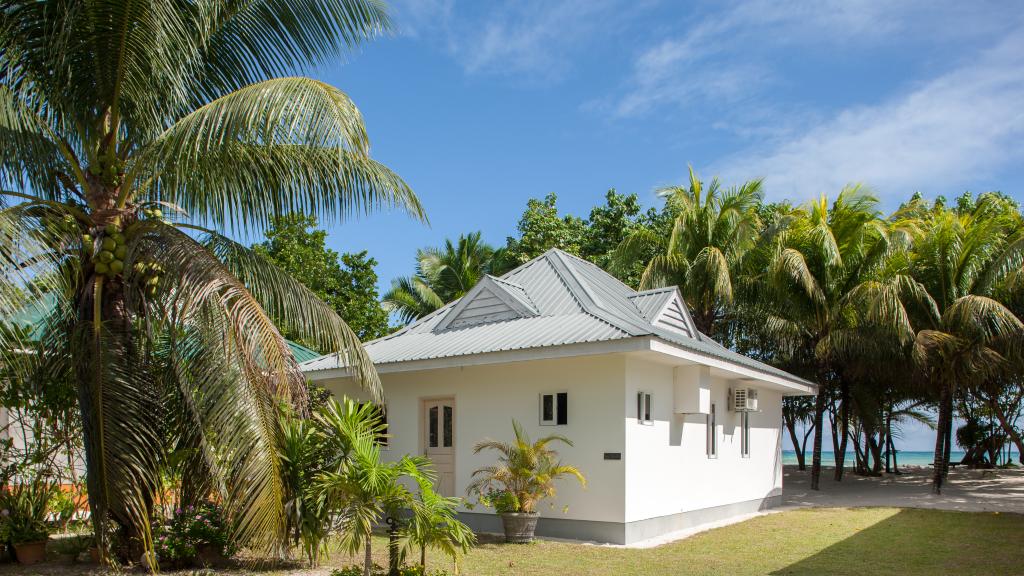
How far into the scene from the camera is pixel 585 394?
1291 centimetres

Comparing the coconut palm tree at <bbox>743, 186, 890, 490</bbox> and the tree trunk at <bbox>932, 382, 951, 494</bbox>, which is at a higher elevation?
the coconut palm tree at <bbox>743, 186, 890, 490</bbox>

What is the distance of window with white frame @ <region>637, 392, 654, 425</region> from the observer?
42.4ft

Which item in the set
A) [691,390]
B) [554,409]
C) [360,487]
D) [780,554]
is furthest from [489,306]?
[360,487]

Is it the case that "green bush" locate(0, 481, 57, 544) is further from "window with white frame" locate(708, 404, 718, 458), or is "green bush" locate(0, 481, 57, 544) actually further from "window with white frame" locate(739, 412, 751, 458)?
"window with white frame" locate(739, 412, 751, 458)

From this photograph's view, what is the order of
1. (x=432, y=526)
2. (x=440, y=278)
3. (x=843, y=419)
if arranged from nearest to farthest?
(x=432, y=526)
(x=843, y=419)
(x=440, y=278)

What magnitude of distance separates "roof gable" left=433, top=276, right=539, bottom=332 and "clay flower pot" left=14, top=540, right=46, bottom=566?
7.83m

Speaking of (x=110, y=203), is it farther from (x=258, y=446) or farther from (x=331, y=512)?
(x=331, y=512)

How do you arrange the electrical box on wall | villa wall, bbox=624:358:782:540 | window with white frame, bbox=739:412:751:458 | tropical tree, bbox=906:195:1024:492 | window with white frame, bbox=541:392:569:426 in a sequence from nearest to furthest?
villa wall, bbox=624:358:782:540
window with white frame, bbox=541:392:569:426
the electrical box on wall
window with white frame, bbox=739:412:751:458
tropical tree, bbox=906:195:1024:492

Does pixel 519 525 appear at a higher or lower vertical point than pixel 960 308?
lower

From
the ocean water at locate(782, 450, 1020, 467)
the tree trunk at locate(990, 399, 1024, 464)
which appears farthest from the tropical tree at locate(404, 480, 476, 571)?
the ocean water at locate(782, 450, 1020, 467)

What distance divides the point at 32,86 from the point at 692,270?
18089 millimetres

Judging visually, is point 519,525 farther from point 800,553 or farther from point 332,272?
point 332,272

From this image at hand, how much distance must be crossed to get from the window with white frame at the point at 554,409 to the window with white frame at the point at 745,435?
5.75 m

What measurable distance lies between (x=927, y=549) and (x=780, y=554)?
2.42 m
